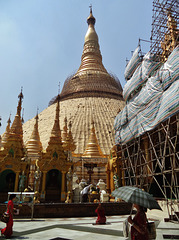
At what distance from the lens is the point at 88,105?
39438mm

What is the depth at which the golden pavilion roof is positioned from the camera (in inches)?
1791

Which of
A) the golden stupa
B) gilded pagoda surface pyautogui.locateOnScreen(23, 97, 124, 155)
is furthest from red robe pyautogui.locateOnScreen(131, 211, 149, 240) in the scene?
gilded pagoda surface pyautogui.locateOnScreen(23, 97, 124, 155)

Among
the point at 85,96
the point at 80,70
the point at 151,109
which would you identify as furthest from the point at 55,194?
the point at 80,70

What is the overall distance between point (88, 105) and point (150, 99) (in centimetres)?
2547

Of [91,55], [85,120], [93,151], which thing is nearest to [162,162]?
[93,151]

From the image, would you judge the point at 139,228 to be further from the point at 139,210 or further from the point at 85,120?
the point at 85,120

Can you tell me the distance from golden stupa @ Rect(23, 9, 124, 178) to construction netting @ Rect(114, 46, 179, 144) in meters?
10.0

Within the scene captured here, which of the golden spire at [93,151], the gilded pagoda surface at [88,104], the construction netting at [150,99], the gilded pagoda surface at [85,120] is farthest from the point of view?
the gilded pagoda surface at [88,104]

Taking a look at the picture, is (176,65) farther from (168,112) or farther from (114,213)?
(114,213)

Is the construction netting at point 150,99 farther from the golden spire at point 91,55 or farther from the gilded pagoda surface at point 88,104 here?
the golden spire at point 91,55

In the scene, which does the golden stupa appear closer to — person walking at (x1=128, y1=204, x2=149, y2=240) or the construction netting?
the construction netting

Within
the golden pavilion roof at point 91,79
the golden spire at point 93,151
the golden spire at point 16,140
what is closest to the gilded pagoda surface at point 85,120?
the golden spire at point 93,151

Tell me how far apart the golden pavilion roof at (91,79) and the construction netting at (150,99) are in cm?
2591

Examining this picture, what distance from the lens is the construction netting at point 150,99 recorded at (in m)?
11.7
